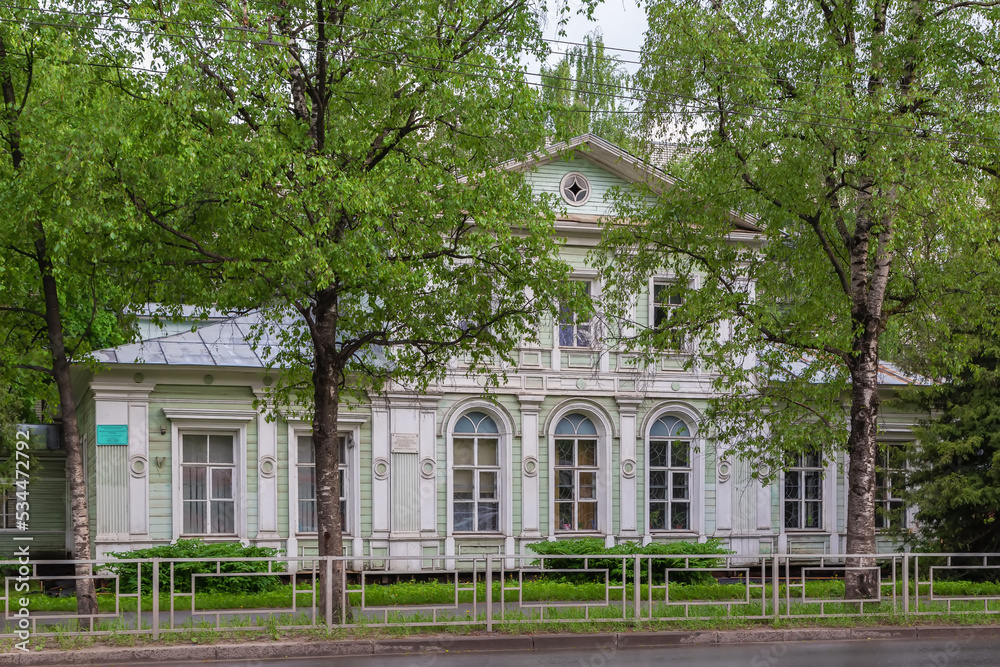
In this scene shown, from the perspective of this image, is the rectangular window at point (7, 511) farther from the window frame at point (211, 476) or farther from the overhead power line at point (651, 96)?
the overhead power line at point (651, 96)

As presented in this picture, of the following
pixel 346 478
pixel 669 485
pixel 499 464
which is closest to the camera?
pixel 346 478

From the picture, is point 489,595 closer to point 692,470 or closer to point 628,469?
point 628,469

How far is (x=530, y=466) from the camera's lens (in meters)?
24.0

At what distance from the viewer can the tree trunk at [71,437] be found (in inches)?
548

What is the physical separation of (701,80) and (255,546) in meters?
11.7

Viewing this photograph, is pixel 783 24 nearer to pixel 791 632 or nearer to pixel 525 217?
pixel 525 217

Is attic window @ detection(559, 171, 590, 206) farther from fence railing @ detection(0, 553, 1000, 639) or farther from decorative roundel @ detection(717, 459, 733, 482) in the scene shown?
fence railing @ detection(0, 553, 1000, 639)

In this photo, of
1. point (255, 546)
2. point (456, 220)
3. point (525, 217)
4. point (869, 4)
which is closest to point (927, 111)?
point (869, 4)

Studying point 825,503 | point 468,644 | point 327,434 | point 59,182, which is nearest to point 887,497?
point 825,503

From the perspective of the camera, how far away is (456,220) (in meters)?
14.5

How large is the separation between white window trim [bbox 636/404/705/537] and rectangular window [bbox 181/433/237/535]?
8.74m

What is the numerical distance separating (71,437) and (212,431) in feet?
24.4

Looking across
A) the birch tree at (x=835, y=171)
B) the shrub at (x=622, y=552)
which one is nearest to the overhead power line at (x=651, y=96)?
the birch tree at (x=835, y=171)

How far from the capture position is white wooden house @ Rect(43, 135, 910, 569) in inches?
842
